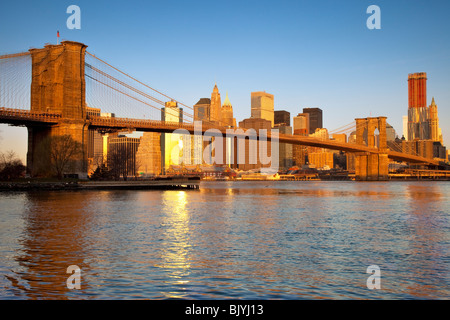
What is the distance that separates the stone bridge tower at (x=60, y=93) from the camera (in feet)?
202

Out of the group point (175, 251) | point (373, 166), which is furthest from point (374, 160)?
point (175, 251)

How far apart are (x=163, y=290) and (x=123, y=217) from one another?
18.0 m

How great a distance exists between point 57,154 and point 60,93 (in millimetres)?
8949

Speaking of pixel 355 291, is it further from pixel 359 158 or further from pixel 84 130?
pixel 359 158

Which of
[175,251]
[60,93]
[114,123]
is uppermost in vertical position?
[60,93]

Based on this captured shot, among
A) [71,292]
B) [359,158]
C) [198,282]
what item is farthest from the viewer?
[359,158]

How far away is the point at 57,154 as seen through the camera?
A: 58312mm

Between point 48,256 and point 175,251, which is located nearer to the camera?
point 48,256

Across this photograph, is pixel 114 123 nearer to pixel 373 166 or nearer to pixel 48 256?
pixel 48 256

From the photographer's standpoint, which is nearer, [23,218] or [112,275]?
[112,275]

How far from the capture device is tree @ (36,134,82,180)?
58.6m

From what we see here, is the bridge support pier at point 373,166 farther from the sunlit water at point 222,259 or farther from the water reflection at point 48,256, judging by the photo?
the water reflection at point 48,256
